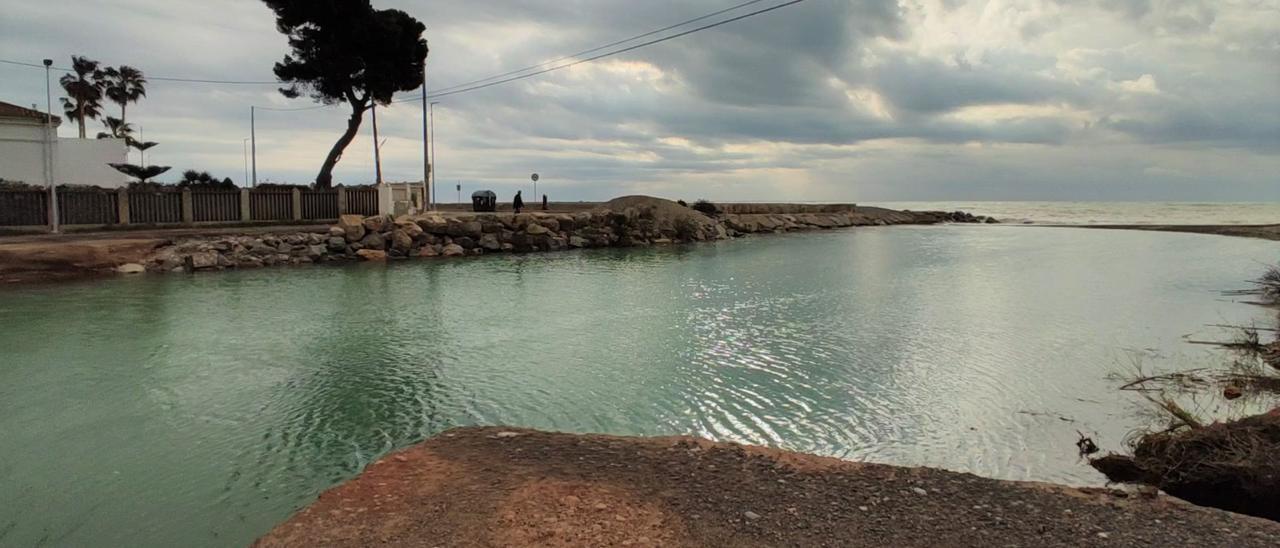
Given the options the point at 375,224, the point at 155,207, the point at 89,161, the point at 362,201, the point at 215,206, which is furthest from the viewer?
the point at 89,161

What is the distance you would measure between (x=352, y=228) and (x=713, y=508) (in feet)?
84.2

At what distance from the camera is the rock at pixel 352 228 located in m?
27.2

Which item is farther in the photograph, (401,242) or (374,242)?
(401,242)

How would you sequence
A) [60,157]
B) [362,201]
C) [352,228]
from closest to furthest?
[352,228]
[362,201]
[60,157]

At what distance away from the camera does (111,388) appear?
30.0 feet

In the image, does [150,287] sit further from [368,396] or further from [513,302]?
[368,396]

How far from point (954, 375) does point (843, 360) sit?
1537 mm

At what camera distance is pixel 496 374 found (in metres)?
9.87

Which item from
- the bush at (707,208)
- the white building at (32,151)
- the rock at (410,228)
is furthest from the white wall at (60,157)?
the bush at (707,208)

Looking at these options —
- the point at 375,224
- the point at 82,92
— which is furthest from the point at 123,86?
the point at 375,224

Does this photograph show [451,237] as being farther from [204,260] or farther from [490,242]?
[204,260]

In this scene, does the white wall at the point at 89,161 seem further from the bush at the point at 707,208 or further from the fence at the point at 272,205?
the bush at the point at 707,208

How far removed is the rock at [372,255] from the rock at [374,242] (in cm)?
41

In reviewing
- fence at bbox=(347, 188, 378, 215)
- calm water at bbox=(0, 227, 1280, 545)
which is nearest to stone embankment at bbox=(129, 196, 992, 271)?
calm water at bbox=(0, 227, 1280, 545)
